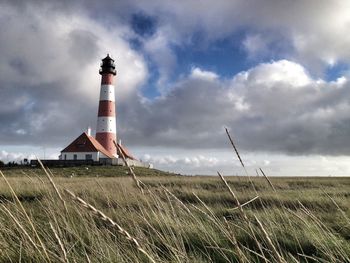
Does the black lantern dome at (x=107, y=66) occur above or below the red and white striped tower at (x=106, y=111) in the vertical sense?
above

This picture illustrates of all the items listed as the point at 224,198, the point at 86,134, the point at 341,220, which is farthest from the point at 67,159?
Answer: the point at 341,220

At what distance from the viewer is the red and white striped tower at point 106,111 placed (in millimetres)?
44719

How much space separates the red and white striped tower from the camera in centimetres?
4472

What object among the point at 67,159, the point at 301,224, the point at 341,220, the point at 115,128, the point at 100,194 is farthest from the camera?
the point at 67,159

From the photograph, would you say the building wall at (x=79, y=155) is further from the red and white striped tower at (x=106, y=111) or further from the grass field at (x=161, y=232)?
the grass field at (x=161, y=232)

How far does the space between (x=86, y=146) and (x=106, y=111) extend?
20.5ft

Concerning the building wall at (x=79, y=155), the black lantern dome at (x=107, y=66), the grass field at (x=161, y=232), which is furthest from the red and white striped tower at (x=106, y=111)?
the grass field at (x=161, y=232)

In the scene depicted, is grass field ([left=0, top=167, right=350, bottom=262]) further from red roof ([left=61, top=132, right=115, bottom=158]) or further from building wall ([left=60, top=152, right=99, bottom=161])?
red roof ([left=61, top=132, right=115, bottom=158])

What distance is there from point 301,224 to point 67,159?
4627 cm

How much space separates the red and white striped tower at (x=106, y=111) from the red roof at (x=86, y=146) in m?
0.76

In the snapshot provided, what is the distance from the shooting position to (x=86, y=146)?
4812 centimetres

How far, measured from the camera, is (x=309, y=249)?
5.25 metres

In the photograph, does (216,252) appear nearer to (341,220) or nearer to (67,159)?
(341,220)

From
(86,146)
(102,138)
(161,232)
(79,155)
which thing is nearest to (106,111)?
(102,138)
